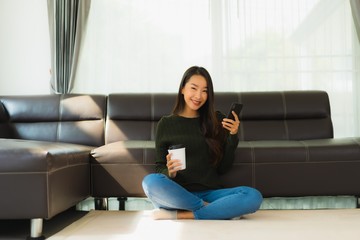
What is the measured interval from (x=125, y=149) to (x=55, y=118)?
90 cm

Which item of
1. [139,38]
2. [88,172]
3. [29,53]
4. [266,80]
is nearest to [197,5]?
[139,38]

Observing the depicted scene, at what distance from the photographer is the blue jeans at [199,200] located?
2.24 metres

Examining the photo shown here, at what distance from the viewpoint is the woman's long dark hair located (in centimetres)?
243

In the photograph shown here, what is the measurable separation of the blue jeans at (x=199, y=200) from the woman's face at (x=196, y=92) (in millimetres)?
434

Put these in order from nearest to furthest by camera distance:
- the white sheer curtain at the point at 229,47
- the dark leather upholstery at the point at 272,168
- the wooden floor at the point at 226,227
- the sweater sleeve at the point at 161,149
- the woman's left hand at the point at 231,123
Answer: the wooden floor at the point at 226,227, the woman's left hand at the point at 231,123, the sweater sleeve at the point at 161,149, the dark leather upholstery at the point at 272,168, the white sheer curtain at the point at 229,47

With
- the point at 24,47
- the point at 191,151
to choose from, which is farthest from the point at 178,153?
the point at 24,47

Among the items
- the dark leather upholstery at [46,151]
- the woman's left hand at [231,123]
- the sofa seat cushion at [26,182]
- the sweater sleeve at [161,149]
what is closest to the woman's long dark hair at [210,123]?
the woman's left hand at [231,123]

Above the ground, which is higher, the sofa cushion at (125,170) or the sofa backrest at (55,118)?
the sofa backrest at (55,118)

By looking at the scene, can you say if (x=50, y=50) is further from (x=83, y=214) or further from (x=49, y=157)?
(x=49, y=157)

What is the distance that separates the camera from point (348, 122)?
383 cm

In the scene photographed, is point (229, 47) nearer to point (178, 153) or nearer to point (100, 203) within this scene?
point (100, 203)

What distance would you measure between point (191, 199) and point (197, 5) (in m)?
2.14

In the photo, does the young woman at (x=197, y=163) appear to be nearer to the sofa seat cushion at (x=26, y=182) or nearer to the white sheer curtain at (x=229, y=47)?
the sofa seat cushion at (x=26, y=182)

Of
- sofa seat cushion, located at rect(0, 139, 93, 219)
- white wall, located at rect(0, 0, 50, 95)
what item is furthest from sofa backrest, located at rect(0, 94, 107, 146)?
sofa seat cushion, located at rect(0, 139, 93, 219)
